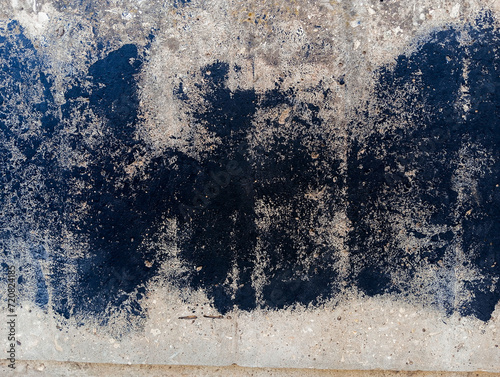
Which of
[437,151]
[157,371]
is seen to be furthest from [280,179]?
[157,371]

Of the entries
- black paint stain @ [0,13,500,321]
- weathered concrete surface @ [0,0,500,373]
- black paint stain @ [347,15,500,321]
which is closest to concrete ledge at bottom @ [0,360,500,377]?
weathered concrete surface @ [0,0,500,373]

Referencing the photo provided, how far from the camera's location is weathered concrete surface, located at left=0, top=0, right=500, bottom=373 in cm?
227

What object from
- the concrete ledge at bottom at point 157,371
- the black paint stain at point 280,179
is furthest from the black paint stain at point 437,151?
the concrete ledge at bottom at point 157,371

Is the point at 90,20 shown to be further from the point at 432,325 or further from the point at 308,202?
the point at 432,325

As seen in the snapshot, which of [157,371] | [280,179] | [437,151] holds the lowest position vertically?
[157,371]

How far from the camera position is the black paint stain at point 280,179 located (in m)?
2.26

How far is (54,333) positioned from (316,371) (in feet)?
7.17

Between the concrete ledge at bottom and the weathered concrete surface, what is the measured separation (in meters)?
0.71

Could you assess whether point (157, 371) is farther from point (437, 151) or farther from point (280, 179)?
point (437, 151)

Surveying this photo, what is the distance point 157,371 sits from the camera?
102 inches

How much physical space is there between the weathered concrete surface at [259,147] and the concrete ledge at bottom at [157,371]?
71cm

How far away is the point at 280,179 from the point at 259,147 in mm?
291

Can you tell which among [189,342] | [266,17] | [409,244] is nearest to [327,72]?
[266,17]

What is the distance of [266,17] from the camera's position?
7.50ft
